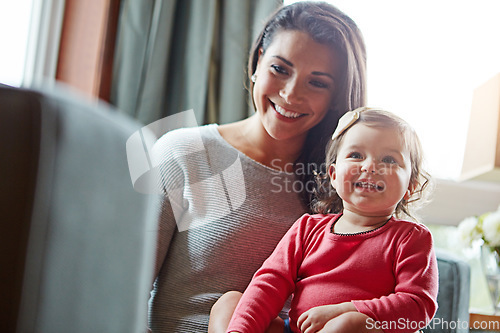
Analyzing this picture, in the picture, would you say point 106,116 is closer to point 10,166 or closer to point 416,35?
point 10,166

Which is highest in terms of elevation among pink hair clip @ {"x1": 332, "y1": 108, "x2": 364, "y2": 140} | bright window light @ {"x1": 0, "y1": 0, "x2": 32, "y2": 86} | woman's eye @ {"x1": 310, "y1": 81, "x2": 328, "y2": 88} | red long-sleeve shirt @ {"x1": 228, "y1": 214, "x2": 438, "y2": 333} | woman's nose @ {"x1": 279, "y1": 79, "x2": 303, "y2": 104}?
bright window light @ {"x1": 0, "y1": 0, "x2": 32, "y2": 86}

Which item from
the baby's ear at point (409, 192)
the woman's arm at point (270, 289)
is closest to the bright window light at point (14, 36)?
the woman's arm at point (270, 289)

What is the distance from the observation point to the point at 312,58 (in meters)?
0.69

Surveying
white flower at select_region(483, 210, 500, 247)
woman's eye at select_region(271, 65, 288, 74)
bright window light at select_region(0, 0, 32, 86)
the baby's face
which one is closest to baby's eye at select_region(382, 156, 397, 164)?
the baby's face

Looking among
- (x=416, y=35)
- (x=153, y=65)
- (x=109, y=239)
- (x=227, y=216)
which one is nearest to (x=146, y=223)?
(x=109, y=239)

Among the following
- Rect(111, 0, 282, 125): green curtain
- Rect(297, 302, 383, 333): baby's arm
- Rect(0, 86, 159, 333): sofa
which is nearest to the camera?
Rect(0, 86, 159, 333): sofa

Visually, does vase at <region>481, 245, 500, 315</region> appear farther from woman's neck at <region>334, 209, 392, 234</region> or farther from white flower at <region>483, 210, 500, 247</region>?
woman's neck at <region>334, 209, 392, 234</region>

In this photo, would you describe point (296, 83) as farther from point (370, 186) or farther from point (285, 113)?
point (370, 186)

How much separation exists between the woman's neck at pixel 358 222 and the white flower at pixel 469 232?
0.59m

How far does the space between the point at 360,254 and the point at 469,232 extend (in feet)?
2.08

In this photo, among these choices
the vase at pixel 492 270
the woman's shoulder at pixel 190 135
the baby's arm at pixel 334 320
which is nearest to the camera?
the baby's arm at pixel 334 320

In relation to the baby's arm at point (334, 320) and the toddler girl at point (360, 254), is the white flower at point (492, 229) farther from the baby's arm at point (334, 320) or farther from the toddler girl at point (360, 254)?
the baby's arm at point (334, 320)

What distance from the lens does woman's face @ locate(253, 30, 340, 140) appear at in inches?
27.2

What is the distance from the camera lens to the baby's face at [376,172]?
1.86 feet
